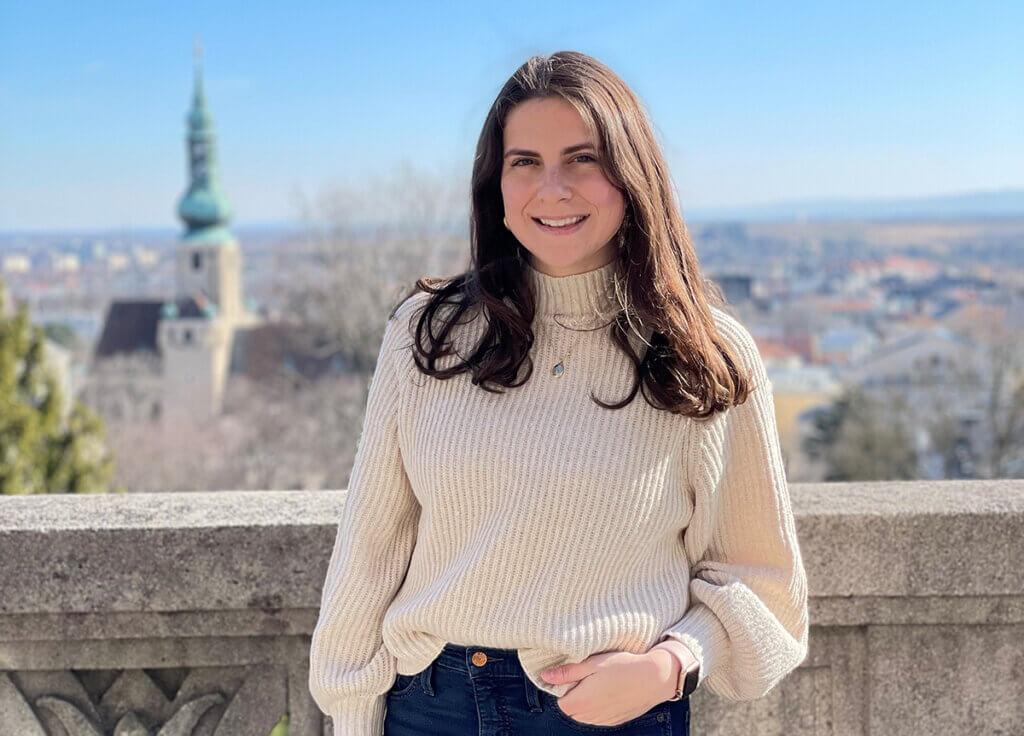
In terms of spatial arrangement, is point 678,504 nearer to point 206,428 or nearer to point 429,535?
point 429,535

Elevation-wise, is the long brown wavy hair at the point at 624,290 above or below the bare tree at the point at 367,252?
above

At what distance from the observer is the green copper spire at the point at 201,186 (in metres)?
70.1

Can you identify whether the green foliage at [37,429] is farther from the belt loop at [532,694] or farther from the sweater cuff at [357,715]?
the belt loop at [532,694]

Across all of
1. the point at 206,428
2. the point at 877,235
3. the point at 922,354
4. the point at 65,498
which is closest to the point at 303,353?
the point at 206,428

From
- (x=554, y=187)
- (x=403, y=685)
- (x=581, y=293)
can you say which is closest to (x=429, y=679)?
(x=403, y=685)

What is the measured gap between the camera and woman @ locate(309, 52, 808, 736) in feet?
5.12

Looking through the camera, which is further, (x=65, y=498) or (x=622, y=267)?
(x=65, y=498)

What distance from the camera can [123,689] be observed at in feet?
6.57

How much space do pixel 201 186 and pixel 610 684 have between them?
73.3 meters

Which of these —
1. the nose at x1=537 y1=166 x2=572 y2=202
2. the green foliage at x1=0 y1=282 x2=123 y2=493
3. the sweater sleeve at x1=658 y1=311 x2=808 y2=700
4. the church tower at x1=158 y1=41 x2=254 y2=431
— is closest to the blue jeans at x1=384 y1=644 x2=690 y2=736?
the sweater sleeve at x1=658 y1=311 x2=808 y2=700

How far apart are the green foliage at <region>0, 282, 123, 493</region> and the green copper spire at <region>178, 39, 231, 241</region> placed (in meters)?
53.1

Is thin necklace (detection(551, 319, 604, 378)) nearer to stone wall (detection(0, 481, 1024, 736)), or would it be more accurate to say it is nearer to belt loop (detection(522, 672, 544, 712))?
belt loop (detection(522, 672, 544, 712))

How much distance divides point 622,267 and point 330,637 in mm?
674

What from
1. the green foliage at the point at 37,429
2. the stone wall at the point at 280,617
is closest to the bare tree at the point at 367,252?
the green foliage at the point at 37,429
